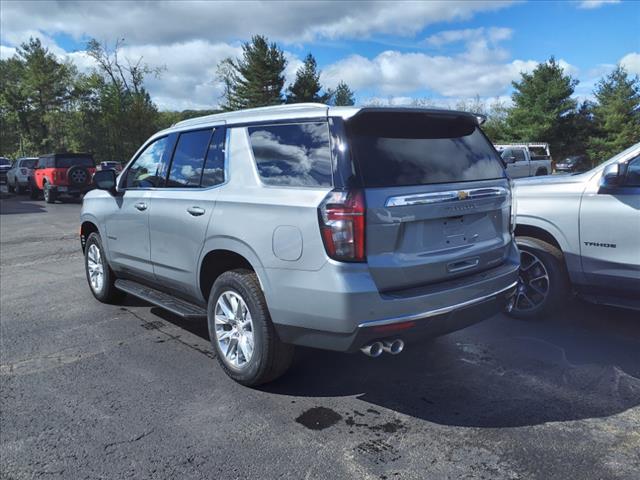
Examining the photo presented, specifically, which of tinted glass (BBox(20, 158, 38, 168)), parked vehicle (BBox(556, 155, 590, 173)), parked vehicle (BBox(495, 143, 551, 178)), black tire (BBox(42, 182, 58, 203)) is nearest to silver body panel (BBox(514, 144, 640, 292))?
parked vehicle (BBox(495, 143, 551, 178))

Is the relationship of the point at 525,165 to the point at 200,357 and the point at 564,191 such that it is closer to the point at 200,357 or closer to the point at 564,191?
the point at 564,191

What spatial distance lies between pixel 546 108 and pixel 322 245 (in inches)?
1609

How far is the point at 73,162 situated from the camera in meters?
20.4

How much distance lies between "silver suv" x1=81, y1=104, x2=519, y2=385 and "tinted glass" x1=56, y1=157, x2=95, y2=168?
18414 mm

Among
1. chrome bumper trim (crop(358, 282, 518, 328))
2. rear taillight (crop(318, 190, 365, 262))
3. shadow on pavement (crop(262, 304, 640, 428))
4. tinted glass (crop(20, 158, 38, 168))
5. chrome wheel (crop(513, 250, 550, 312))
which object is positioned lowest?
shadow on pavement (crop(262, 304, 640, 428))

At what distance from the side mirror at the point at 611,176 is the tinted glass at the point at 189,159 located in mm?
3254

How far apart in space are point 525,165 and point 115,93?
106 ft

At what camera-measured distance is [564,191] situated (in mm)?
4574

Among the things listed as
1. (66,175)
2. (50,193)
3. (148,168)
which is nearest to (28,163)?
(50,193)

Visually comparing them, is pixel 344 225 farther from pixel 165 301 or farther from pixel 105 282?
pixel 105 282

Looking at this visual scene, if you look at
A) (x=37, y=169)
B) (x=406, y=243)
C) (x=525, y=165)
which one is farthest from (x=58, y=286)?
(x=525, y=165)

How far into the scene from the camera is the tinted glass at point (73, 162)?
2008cm

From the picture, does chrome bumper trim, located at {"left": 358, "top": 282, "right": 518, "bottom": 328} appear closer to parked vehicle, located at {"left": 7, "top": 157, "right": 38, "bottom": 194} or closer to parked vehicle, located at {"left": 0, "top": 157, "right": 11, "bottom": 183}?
parked vehicle, located at {"left": 7, "top": 157, "right": 38, "bottom": 194}

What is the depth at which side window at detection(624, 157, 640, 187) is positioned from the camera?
13.7 ft
